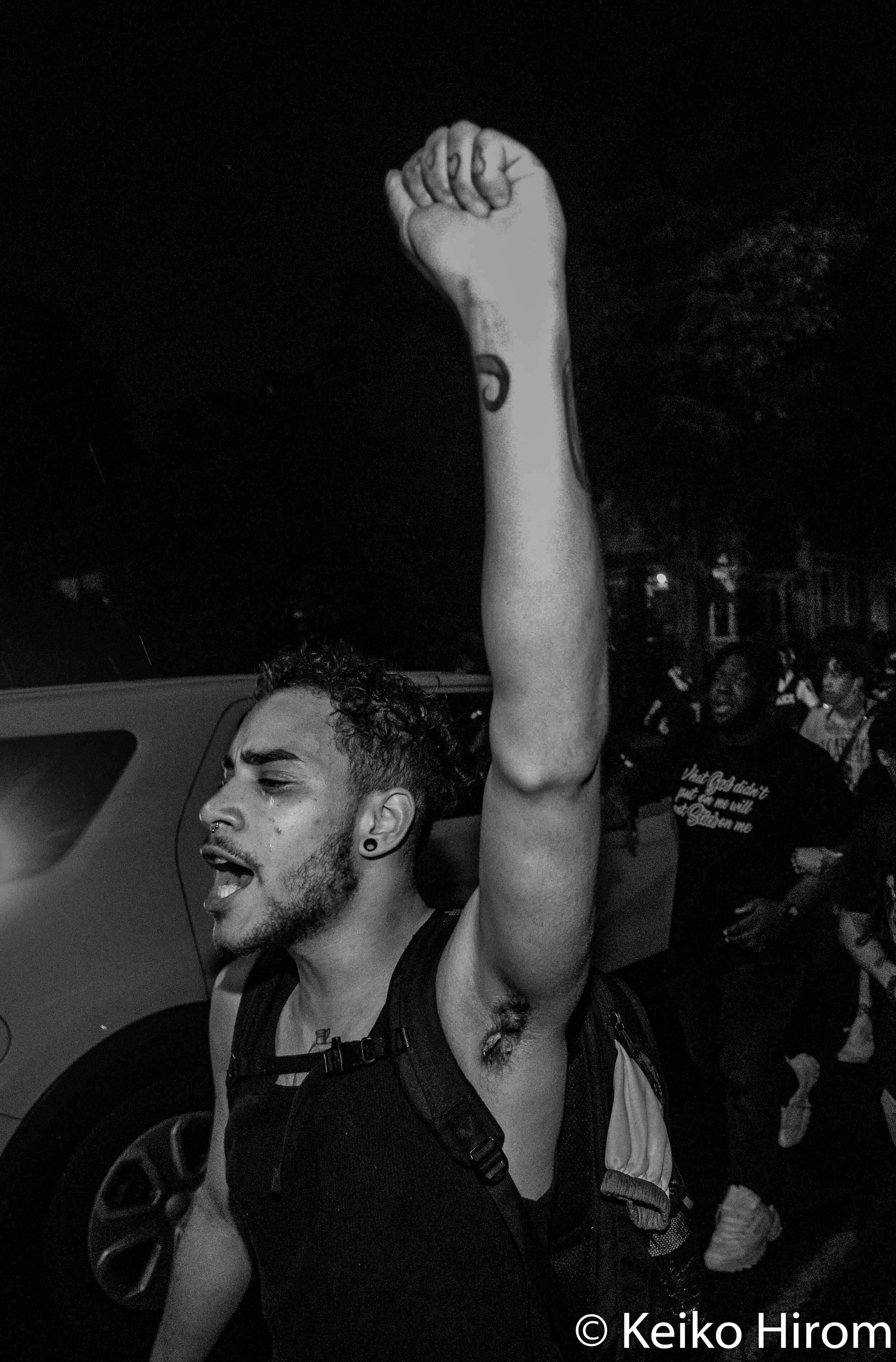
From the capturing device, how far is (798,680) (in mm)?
11891

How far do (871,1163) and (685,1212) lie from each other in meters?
3.32

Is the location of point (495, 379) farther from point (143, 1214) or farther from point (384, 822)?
point (143, 1214)

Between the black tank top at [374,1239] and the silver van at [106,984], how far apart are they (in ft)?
5.97

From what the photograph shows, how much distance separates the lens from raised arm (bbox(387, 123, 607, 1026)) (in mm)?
1344

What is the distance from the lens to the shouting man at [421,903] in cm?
138

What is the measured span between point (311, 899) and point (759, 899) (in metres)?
2.69

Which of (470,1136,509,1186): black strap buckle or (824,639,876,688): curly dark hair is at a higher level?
(470,1136,509,1186): black strap buckle

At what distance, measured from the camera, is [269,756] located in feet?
6.74

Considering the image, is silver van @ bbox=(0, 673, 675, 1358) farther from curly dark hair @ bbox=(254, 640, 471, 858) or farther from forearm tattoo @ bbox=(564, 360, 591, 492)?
forearm tattoo @ bbox=(564, 360, 591, 492)

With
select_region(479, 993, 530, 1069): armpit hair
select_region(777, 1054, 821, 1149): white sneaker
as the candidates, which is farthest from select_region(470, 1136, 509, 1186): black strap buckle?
select_region(777, 1054, 821, 1149): white sneaker

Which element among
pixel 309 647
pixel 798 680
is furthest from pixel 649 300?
pixel 309 647

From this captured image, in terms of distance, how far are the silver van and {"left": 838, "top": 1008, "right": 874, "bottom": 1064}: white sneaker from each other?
3.52 m

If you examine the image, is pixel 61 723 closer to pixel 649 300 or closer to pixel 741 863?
pixel 741 863

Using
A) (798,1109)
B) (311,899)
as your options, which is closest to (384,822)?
(311,899)
